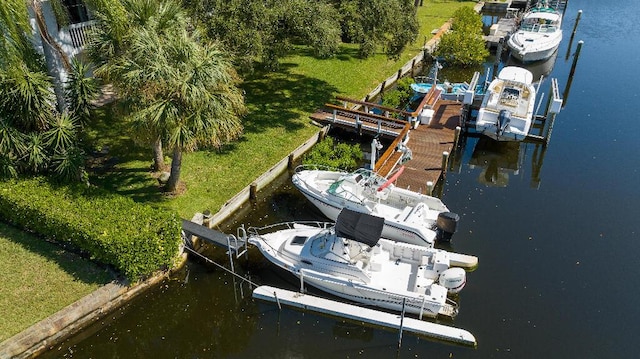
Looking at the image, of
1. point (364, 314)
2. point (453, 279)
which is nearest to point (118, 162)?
point (364, 314)

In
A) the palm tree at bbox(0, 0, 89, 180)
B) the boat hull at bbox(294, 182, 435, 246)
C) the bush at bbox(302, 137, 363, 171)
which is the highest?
the palm tree at bbox(0, 0, 89, 180)

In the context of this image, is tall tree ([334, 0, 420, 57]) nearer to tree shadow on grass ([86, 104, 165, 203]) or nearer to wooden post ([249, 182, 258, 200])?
wooden post ([249, 182, 258, 200])

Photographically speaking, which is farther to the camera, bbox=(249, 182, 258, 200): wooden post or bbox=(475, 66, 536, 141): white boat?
bbox=(475, 66, 536, 141): white boat

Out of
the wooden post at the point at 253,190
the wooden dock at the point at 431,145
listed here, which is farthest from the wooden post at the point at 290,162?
the wooden dock at the point at 431,145

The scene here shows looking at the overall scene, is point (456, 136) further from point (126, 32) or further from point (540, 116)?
point (126, 32)

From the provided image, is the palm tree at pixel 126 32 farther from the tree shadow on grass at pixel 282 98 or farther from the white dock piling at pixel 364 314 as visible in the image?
the tree shadow on grass at pixel 282 98

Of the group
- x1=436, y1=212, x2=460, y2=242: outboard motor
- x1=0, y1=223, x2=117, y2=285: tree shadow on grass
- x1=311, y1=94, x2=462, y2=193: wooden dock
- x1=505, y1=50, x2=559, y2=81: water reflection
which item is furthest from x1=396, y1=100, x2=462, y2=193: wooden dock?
x1=0, y1=223, x2=117, y2=285: tree shadow on grass
